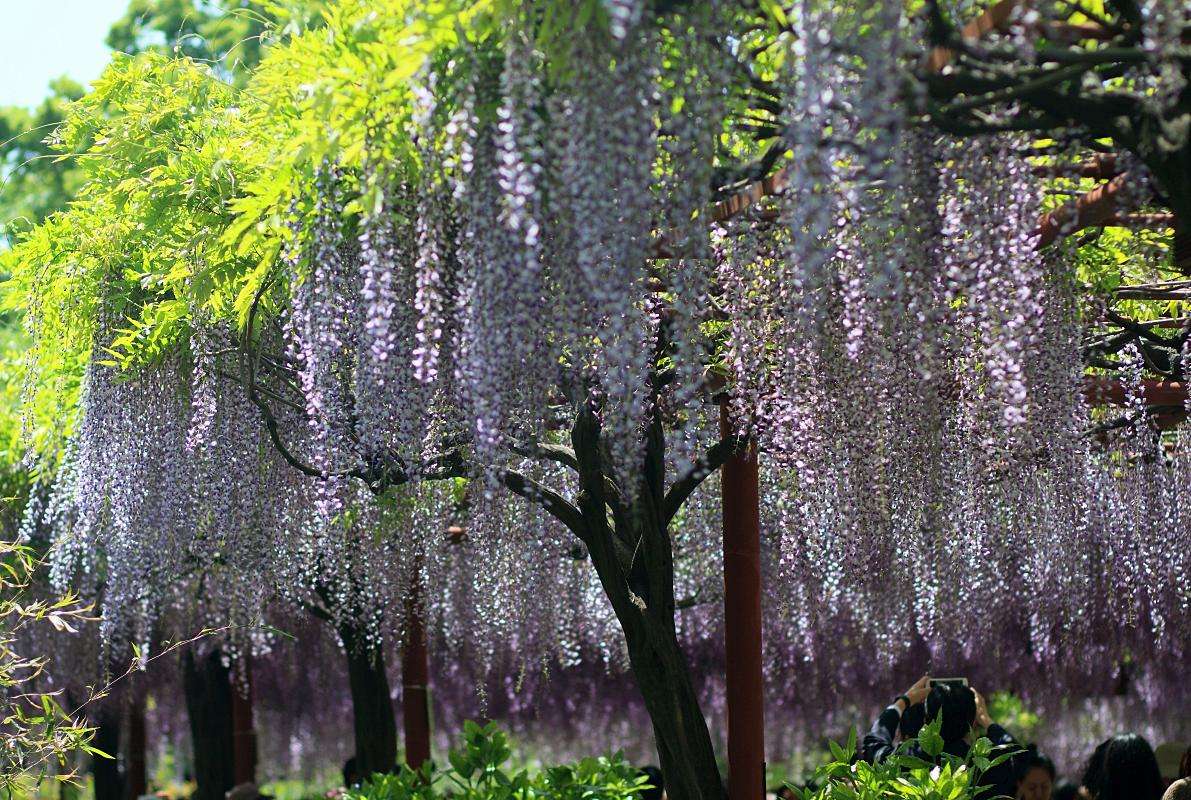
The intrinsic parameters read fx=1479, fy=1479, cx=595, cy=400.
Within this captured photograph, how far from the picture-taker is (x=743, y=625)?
281 inches

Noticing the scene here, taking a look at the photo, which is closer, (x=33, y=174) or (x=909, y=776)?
(x=909, y=776)

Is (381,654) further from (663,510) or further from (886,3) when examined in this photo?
(886,3)

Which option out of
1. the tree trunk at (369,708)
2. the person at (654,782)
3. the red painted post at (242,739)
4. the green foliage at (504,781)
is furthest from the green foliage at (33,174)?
the green foliage at (504,781)

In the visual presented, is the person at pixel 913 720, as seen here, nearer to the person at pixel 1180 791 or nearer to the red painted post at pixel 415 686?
the person at pixel 1180 791

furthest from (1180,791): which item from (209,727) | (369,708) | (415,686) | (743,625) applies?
(209,727)

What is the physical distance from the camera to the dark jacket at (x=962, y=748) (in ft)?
20.8

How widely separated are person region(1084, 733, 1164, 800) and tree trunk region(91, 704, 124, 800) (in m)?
10.7

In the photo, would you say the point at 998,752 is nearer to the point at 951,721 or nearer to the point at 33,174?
the point at 951,721

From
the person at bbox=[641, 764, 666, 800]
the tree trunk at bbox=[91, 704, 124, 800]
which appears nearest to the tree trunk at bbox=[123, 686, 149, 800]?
the tree trunk at bbox=[91, 704, 124, 800]

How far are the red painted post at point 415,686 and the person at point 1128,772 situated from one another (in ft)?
17.1

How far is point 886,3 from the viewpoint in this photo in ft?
11.7

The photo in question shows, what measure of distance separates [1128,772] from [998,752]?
2.35ft

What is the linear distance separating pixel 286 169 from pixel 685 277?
1.44 m

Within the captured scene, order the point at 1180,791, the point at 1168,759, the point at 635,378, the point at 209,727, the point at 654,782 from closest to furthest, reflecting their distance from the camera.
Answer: the point at 635,378
the point at 1180,791
the point at 654,782
the point at 1168,759
the point at 209,727
